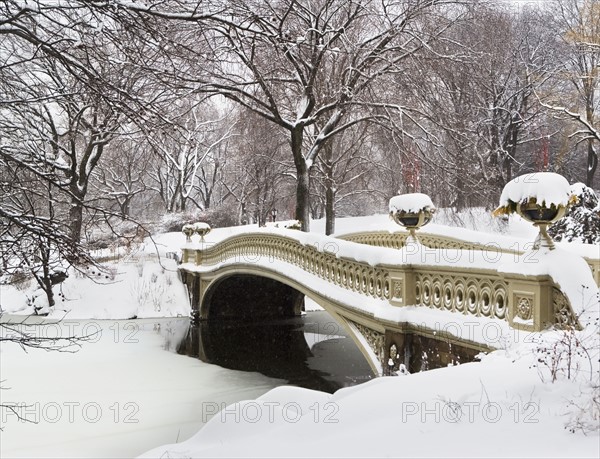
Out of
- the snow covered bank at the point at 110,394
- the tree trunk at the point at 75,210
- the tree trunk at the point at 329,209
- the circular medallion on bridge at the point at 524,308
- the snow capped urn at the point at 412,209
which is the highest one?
the tree trunk at the point at 329,209

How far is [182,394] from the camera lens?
10.9m

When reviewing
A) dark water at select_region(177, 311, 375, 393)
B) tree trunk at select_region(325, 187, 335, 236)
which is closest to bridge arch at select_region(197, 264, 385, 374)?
dark water at select_region(177, 311, 375, 393)

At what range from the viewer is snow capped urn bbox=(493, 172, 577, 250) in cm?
481

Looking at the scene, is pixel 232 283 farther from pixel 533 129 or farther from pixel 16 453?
pixel 533 129

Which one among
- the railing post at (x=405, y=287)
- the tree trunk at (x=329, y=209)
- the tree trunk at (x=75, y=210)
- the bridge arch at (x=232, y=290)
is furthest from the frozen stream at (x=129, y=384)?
the tree trunk at (x=329, y=209)

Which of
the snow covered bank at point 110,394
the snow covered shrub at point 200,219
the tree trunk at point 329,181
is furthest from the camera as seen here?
the snow covered shrub at point 200,219

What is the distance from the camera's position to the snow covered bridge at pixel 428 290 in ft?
15.9

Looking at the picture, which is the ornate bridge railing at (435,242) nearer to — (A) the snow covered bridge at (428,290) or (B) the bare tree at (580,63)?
(A) the snow covered bridge at (428,290)

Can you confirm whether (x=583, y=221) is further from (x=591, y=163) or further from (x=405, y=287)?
(x=591, y=163)

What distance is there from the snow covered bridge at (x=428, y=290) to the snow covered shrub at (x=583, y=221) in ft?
10.7

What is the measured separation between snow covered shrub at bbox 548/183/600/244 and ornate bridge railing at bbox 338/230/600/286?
10.00 ft

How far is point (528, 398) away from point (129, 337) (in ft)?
45.0

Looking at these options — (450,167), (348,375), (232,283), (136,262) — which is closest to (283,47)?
(348,375)

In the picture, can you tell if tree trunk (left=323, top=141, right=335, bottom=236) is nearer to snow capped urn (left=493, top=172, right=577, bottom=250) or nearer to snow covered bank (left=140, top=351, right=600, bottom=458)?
snow capped urn (left=493, top=172, right=577, bottom=250)
